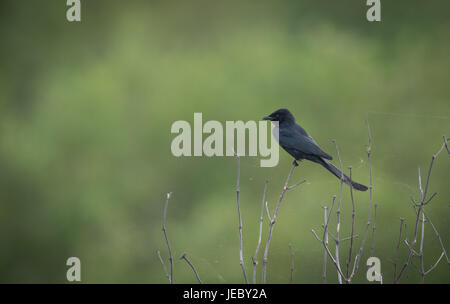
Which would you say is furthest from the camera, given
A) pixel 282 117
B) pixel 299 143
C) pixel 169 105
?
pixel 169 105

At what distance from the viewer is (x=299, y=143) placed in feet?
13.0

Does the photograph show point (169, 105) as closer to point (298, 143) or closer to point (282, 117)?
point (282, 117)

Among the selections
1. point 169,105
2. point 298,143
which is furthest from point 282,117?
point 169,105

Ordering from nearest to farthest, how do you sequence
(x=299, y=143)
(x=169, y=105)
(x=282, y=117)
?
(x=299, y=143) < (x=282, y=117) < (x=169, y=105)

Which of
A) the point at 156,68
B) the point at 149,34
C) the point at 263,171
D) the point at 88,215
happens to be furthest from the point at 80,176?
the point at 263,171

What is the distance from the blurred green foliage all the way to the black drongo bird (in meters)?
3.24

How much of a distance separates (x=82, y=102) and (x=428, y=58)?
259 inches

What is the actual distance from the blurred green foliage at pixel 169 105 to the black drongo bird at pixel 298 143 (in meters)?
3.24

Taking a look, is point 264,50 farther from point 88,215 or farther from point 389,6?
point 88,215

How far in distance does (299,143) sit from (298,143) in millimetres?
10

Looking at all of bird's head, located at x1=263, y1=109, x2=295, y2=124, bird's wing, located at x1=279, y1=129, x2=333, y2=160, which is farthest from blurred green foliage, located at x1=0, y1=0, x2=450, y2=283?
bird's wing, located at x1=279, y1=129, x2=333, y2=160

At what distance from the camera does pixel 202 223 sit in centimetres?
805

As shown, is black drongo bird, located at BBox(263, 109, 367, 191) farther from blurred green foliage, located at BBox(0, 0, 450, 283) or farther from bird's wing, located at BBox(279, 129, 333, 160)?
blurred green foliage, located at BBox(0, 0, 450, 283)

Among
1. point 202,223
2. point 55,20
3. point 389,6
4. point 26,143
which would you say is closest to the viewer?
point 202,223
